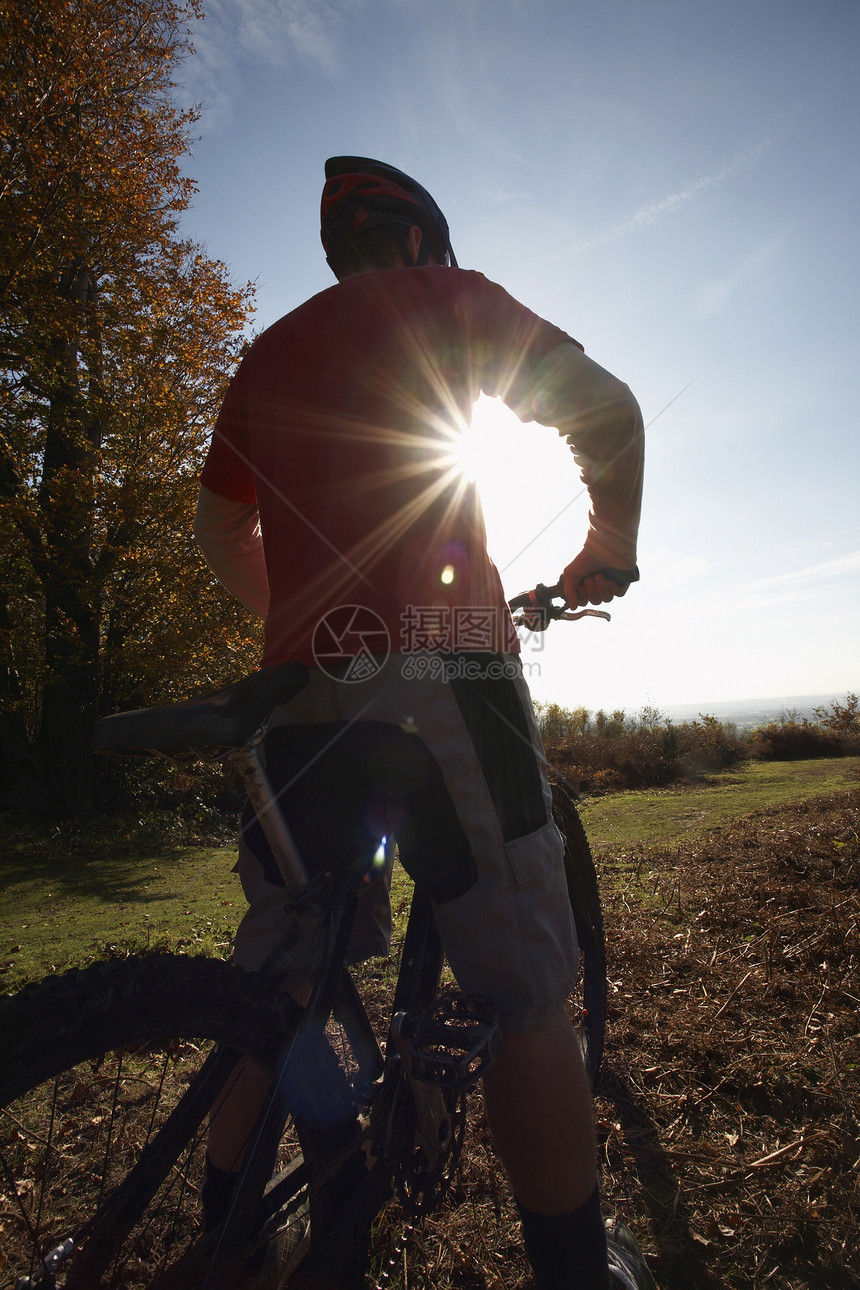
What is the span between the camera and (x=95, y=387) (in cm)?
923

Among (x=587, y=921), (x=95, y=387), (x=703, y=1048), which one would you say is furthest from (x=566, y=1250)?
(x=95, y=387)

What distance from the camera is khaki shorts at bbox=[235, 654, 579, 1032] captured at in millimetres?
1197

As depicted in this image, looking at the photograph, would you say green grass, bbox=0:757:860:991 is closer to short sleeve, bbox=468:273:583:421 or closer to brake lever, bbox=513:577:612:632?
brake lever, bbox=513:577:612:632

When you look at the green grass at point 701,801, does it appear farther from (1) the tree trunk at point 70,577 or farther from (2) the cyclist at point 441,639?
(1) the tree trunk at point 70,577

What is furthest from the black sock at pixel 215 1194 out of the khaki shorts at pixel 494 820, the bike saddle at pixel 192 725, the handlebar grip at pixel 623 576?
the handlebar grip at pixel 623 576

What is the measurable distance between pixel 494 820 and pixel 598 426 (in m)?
0.85

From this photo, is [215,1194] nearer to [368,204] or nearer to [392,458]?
[392,458]

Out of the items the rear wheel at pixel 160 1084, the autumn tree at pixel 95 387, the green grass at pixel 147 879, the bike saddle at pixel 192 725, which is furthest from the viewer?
the autumn tree at pixel 95 387

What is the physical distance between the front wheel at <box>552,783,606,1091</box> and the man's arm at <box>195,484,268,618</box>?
1.19 meters

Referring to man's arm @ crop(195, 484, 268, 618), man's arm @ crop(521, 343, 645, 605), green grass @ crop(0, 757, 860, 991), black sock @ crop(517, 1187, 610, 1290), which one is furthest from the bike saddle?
green grass @ crop(0, 757, 860, 991)

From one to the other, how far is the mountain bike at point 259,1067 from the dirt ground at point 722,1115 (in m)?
0.24

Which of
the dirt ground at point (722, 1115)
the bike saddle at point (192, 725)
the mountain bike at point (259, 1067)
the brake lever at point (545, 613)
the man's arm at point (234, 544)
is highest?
the man's arm at point (234, 544)

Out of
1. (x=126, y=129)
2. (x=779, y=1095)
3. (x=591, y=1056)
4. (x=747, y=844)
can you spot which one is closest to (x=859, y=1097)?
(x=779, y=1095)

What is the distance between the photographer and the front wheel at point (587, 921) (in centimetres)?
209
